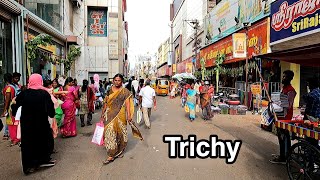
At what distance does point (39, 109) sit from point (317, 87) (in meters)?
4.65

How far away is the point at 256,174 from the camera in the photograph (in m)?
4.59

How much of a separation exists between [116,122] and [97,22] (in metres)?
31.3

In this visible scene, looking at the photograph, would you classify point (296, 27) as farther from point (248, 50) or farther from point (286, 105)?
point (286, 105)

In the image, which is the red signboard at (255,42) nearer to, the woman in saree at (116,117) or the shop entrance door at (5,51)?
the woman in saree at (116,117)

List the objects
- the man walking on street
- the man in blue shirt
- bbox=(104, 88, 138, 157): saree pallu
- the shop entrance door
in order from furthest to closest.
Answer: the shop entrance door < bbox=(104, 88, 138, 157): saree pallu < the man walking on street < the man in blue shirt

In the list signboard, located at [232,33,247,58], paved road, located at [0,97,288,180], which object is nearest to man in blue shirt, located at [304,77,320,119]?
paved road, located at [0,97,288,180]

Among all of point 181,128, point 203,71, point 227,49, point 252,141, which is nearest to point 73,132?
point 181,128

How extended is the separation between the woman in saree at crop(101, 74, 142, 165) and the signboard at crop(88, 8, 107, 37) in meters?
30.2

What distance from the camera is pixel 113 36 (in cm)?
3372

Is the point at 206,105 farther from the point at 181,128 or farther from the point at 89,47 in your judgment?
the point at 89,47

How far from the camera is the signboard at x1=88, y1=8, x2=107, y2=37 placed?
34031mm

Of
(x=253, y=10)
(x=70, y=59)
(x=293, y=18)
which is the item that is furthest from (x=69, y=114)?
(x=70, y=59)

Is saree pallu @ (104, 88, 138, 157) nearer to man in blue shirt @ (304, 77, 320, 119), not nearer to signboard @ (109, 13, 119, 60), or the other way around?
man in blue shirt @ (304, 77, 320, 119)

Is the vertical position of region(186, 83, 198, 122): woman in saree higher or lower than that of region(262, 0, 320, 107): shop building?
lower
